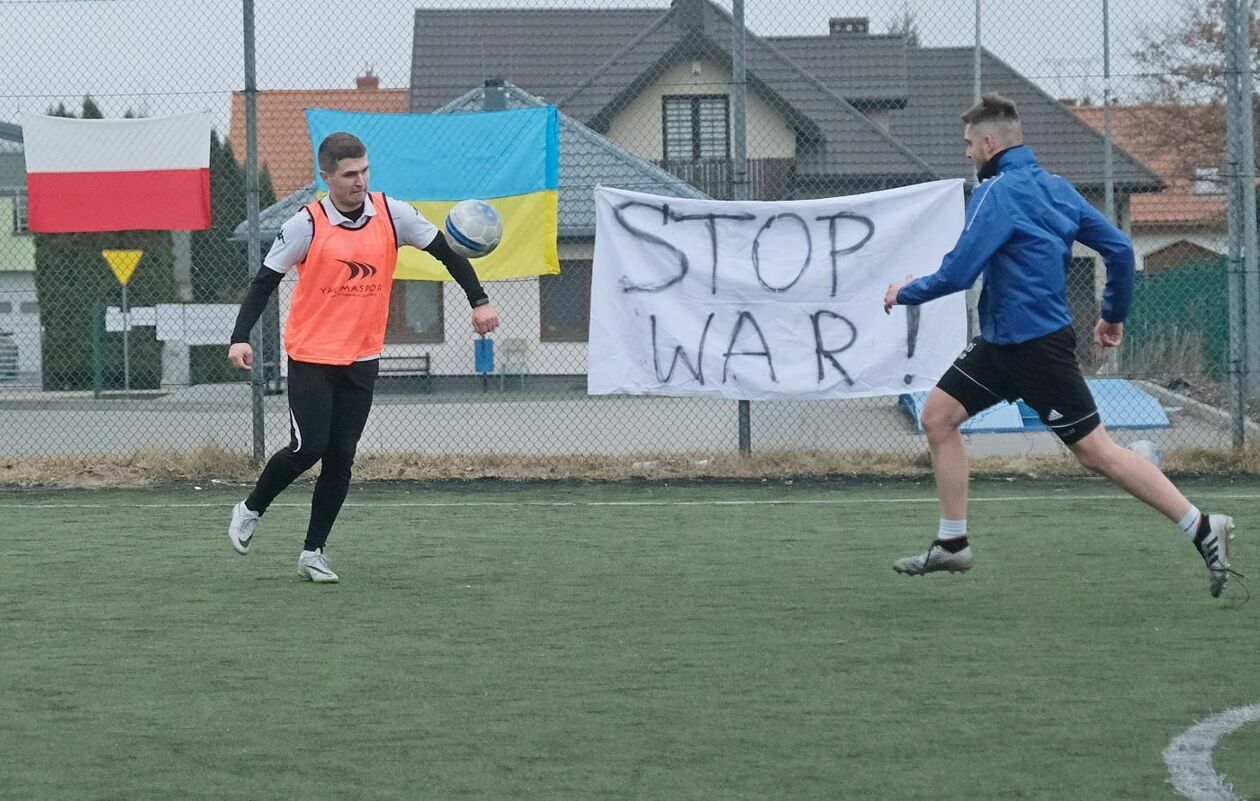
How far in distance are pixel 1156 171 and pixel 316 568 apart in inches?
1229

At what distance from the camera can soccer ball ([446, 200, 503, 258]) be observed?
880 centimetres

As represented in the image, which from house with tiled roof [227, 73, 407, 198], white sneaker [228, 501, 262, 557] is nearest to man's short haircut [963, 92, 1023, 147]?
white sneaker [228, 501, 262, 557]

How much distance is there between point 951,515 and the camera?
648 cm

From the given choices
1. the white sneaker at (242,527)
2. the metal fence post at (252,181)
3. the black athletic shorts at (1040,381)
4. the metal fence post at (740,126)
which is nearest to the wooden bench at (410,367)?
the metal fence post at (252,181)

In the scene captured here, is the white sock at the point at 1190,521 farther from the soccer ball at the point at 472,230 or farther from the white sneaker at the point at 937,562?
the soccer ball at the point at 472,230

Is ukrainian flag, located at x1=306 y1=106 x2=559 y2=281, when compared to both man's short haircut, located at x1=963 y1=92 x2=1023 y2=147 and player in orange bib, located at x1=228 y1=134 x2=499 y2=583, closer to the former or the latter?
player in orange bib, located at x1=228 y1=134 x2=499 y2=583

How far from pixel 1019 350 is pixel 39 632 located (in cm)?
348

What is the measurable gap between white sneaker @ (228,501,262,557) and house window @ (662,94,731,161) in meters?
10.8

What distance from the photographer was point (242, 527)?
23.2 feet

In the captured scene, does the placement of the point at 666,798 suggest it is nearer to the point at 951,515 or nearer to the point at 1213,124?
the point at 951,515

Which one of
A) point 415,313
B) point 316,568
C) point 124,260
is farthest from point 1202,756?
point 124,260

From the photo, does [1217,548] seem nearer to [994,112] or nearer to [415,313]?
[994,112]

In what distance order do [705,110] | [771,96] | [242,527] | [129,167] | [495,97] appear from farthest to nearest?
[771,96] → [705,110] → [495,97] → [129,167] → [242,527]

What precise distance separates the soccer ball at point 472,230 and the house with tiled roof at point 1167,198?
55.1ft
